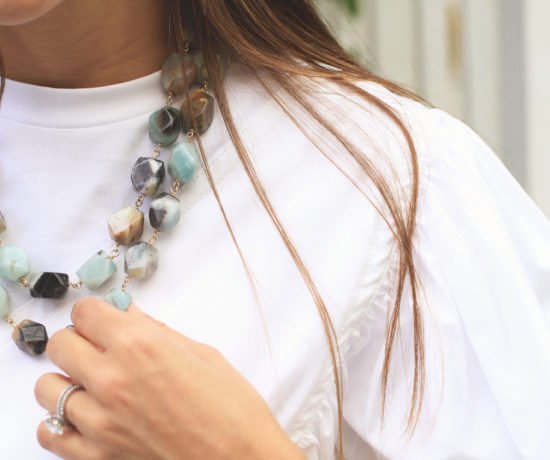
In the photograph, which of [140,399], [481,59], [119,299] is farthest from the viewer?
[481,59]

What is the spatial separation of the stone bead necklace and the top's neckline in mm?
34

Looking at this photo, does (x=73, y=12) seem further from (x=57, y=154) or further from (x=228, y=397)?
(x=228, y=397)

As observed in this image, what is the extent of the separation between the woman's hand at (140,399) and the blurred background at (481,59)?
0.89 m

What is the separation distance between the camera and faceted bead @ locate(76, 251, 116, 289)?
845 millimetres

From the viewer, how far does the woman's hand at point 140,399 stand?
72cm

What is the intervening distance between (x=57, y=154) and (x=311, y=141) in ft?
0.76

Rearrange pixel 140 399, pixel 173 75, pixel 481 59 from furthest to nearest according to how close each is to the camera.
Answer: pixel 481 59 < pixel 173 75 < pixel 140 399

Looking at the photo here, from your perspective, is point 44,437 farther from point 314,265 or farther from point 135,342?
point 314,265

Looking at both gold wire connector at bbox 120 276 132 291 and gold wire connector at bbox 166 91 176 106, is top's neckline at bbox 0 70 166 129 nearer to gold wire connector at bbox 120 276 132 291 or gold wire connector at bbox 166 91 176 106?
gold wire connector at bbox 166 91 176 106

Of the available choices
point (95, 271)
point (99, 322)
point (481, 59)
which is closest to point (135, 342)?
point (99, 322)

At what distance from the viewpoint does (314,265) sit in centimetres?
86

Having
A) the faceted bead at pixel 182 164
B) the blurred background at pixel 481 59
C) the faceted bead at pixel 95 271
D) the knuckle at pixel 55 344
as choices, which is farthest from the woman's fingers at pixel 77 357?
the blurred background at pixel 481 59

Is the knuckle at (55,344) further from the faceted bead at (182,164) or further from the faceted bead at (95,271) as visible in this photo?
the faceted bead at (182,164)

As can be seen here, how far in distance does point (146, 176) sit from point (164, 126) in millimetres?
53
